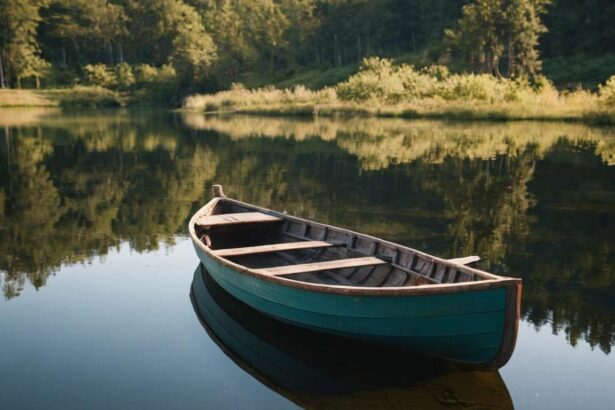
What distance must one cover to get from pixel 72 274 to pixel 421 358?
610 centimetres

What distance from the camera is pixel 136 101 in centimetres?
7919

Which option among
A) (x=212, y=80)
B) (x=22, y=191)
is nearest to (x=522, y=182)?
(x=22, y=191)

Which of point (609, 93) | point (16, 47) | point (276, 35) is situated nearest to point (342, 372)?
point (609, 93)

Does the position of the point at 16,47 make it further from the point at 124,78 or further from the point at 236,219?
the point at 236,219

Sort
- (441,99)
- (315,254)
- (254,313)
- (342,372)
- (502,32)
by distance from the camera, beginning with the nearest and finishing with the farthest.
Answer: (342,372), (254,313), (315,254), (441,99), (502,32)

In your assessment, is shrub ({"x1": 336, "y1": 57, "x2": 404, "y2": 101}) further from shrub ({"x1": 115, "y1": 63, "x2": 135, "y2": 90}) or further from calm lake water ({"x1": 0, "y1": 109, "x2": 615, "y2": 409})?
shrub ({"x1": 115, "y1": 63, "x2": 135, "y2": 90})

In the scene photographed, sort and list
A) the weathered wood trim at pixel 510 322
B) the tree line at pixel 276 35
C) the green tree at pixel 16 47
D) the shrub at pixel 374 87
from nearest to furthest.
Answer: the weathered wood trim at pixel 510 322 → the shrub at pixel 374 87 → the tree line at pixel 276 35 → the green tree at pixel 16 47

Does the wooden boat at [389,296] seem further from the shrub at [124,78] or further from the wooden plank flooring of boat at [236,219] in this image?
the shrub at [124,78]

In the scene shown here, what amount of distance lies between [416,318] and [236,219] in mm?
4755

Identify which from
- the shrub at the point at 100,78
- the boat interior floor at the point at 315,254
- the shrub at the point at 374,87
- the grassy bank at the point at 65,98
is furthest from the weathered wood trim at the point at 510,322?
the shrub at the point at 100,78

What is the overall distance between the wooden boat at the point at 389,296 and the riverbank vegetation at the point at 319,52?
2996 centimetres

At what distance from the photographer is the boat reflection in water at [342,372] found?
6.02m

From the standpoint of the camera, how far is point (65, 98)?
74.4m

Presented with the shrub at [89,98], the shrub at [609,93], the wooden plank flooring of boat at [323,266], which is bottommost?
the wooden plank flooring of boat at [323,266]
